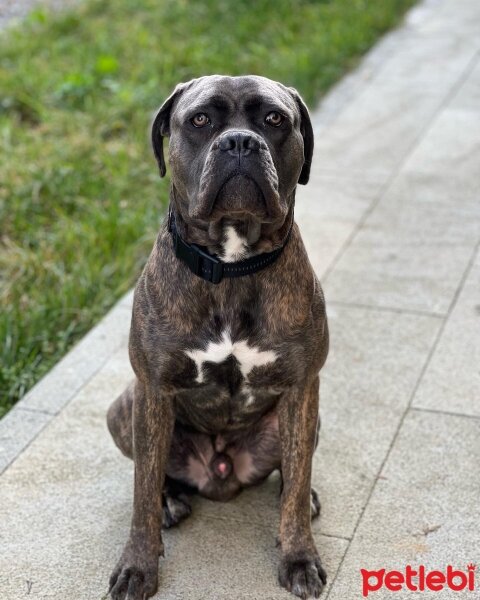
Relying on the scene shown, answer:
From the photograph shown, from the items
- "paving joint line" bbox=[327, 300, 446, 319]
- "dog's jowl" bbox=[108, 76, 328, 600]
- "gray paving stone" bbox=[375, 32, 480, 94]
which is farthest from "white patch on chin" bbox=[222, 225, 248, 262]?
"gray paving stone" bbox=[375, 32, 480, 94]

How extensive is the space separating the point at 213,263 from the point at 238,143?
0.39 m

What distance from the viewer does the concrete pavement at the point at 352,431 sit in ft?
11.0

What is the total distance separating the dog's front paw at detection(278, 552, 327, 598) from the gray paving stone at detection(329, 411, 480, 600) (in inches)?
2.1

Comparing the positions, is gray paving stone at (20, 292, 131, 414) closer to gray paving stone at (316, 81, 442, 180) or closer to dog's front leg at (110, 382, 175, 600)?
dog's front leg at (110, 382, 175, 600)

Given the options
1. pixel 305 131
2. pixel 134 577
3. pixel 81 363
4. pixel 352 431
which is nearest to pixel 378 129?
pixel 81 363

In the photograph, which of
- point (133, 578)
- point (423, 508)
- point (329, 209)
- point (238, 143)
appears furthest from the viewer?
point (329, 209)

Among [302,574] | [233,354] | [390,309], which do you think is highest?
[233,354]

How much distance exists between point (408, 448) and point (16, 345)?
1.79 meters

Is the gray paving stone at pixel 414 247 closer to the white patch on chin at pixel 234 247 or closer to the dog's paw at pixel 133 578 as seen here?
the white patch on chin at pixel 234 247

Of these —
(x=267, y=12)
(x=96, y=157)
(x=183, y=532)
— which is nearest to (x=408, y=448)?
(x=183, y=532)

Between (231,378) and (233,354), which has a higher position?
(233,354)

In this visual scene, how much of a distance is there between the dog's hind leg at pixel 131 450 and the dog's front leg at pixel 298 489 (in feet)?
1.32

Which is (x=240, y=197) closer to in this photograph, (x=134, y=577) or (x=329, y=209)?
(x=134, y=577)

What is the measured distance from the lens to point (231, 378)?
3.18m
